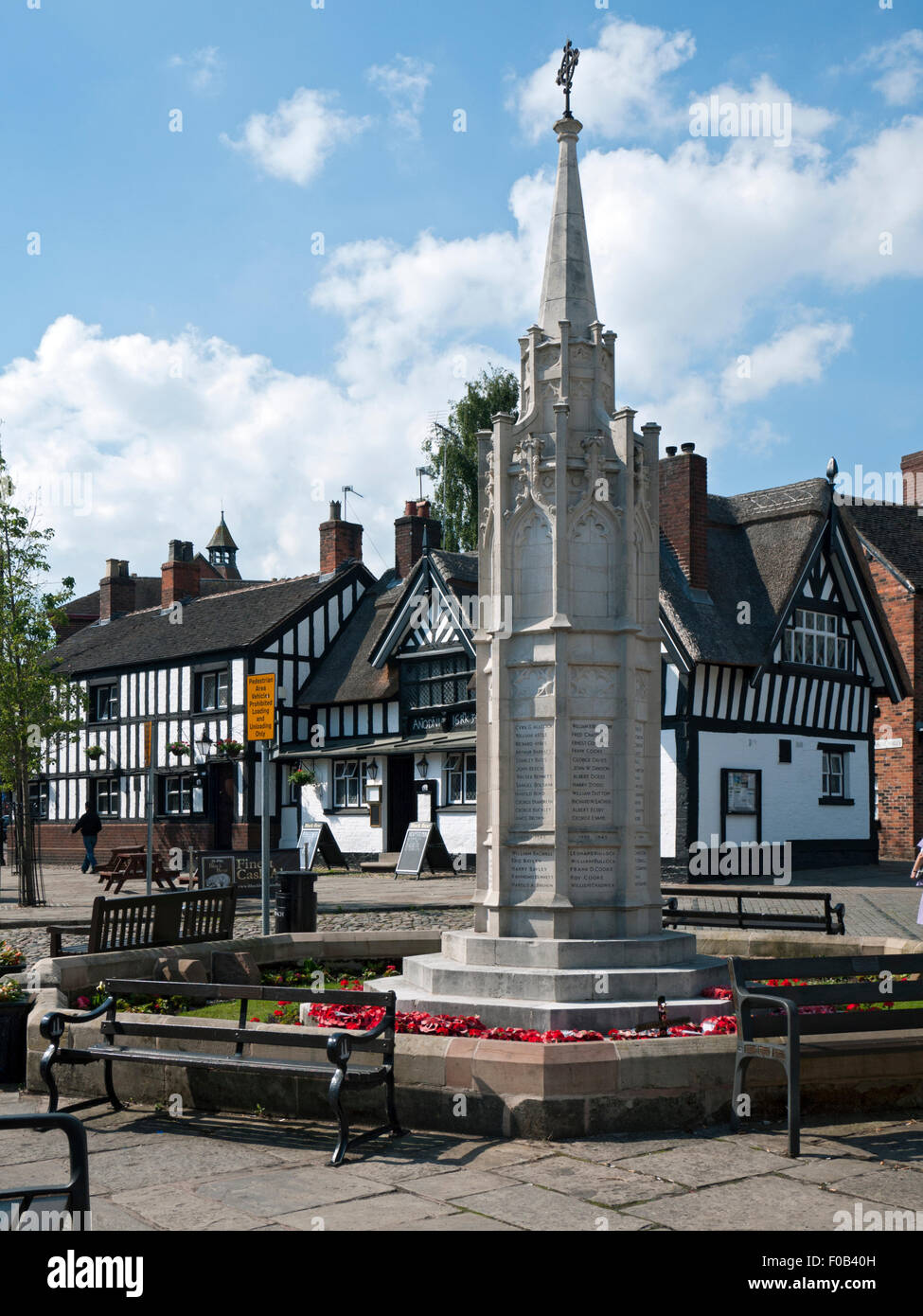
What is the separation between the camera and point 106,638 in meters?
45.1

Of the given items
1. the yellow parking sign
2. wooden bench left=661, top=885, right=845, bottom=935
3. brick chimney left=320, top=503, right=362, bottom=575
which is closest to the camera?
wooden bench left=661, top=885, right=845, bottom=935

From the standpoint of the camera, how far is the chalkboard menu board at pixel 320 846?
1059 inches

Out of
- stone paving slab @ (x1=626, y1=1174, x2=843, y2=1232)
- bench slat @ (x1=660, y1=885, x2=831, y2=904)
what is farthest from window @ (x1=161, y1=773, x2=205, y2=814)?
stone paving slab @ (x1=626, y1=1174, x2=843, y2=1232)

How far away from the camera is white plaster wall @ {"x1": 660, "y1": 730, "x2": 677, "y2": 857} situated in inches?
1048

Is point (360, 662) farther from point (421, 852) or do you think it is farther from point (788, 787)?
point (788, 787)

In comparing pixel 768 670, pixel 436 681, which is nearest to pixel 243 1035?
pixel 768 670

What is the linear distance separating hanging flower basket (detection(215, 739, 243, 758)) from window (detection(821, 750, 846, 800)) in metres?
15.3

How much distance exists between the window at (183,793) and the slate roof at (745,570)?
633 inches

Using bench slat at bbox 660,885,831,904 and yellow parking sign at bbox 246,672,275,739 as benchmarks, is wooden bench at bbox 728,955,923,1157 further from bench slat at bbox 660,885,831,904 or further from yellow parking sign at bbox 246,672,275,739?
yellow parking sign at bbox 246,672,275,739

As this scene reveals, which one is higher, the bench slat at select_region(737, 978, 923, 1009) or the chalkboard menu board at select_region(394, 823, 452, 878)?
the bench slat at select_region(737, 978, 923, 1009)

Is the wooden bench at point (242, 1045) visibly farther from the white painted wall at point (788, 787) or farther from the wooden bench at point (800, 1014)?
the white painted wall at point (788, 787)

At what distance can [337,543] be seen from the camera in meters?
39.7

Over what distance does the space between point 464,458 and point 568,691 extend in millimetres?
36041
